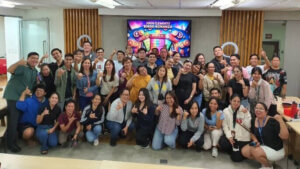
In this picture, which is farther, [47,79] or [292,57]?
[292,57]

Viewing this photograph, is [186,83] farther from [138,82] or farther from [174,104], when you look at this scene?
[138,82]

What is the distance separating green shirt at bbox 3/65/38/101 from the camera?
14.4 feet

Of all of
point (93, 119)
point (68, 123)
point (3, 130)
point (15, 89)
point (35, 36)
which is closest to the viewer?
point (3, 130)

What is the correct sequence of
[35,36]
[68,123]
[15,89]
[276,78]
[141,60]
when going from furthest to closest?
[35,36], [141,60], [276,78], [68,123], [15,89]

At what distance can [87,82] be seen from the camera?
493 cm

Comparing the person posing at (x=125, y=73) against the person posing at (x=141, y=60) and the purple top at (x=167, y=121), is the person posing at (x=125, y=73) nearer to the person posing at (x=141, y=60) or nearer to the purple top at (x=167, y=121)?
the person posing at (x=141, y=60)

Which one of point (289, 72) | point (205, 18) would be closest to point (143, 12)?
point (205, 18)

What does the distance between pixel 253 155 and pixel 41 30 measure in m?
6.99

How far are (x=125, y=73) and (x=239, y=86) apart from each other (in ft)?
6.60

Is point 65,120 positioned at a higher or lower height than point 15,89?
lower

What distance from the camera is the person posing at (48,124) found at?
4.55 meters

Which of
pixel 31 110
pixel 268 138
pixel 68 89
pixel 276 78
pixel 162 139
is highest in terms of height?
pixel 276 78

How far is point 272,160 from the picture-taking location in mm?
3936

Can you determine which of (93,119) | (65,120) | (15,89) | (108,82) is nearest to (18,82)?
(15,89)
